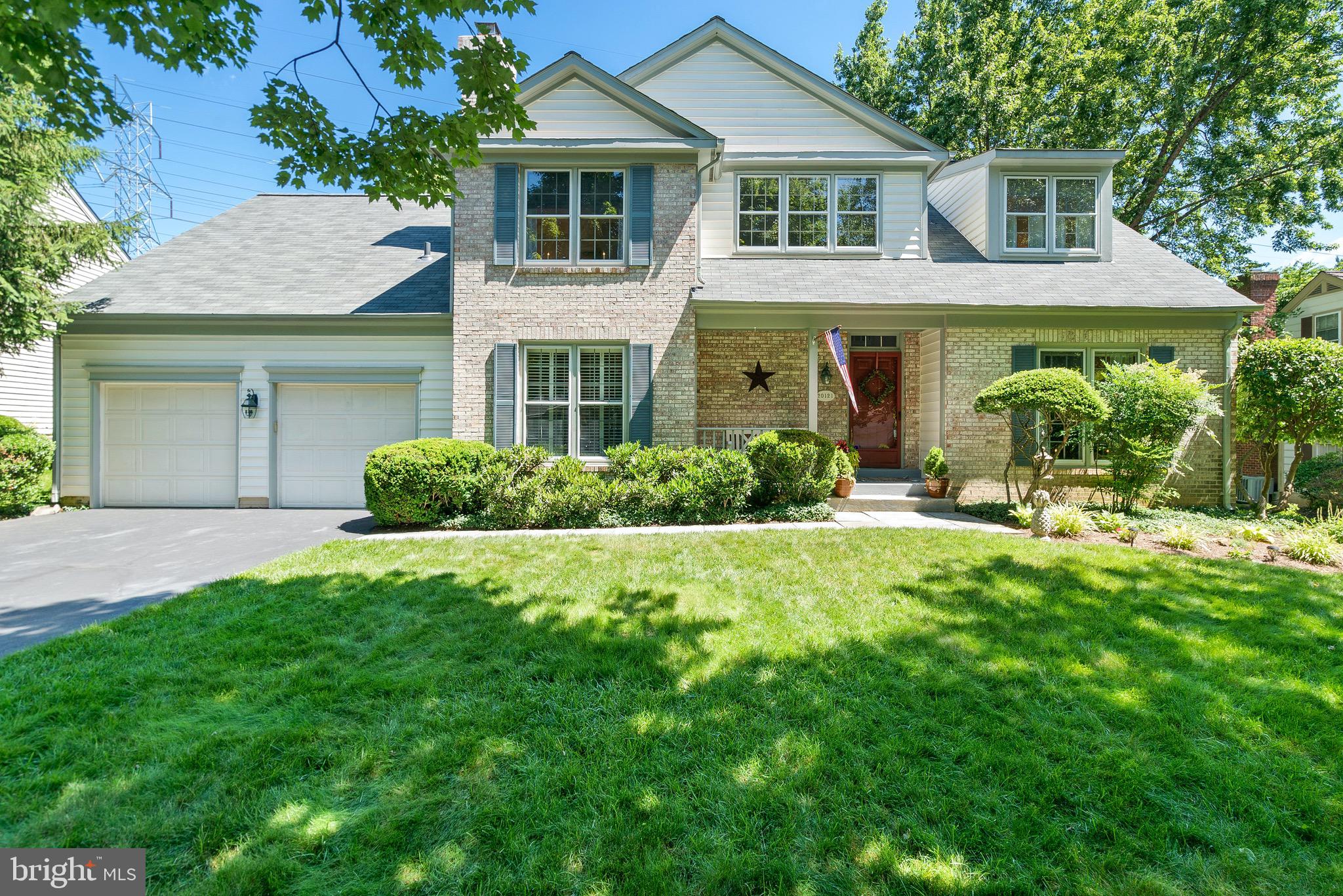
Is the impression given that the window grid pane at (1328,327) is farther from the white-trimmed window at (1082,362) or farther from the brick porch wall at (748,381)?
the brick porch wall at (748,381)

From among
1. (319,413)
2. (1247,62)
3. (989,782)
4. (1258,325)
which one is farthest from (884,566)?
(1247,62)

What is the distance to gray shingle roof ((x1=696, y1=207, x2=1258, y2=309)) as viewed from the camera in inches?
396

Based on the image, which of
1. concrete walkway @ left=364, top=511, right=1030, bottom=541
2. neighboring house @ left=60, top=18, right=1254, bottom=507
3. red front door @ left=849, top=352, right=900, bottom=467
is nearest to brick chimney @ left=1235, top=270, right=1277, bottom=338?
neighboring house @ left=60, top=18, right=1254, bottom=507

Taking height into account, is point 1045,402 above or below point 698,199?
below

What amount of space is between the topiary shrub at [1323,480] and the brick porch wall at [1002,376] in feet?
5.15

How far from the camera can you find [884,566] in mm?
5594

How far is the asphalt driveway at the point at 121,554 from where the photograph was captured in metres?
4.62

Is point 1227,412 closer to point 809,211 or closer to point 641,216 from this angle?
point 809,211

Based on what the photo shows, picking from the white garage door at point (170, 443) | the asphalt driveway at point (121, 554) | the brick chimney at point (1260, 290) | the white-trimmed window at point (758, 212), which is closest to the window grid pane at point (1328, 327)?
the brick chimney at point (1260, 290)

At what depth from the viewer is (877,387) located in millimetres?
11984

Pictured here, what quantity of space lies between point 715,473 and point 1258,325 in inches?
566

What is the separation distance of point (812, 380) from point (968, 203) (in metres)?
6.21

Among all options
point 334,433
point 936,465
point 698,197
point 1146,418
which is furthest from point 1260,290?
point 334,433

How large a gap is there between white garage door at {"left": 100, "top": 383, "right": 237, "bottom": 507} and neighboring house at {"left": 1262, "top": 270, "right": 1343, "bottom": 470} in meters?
22.5
